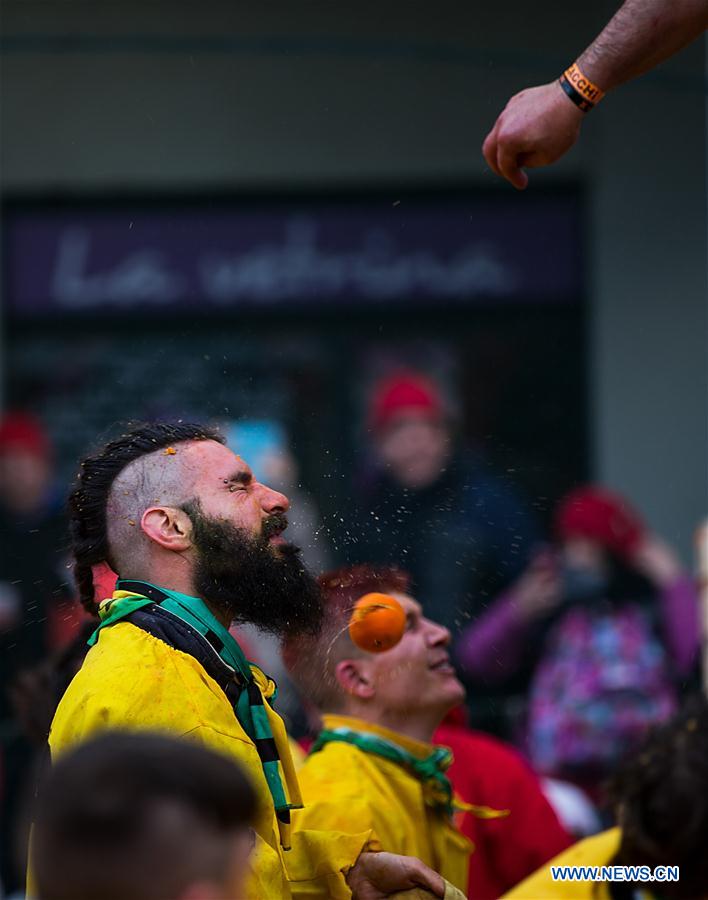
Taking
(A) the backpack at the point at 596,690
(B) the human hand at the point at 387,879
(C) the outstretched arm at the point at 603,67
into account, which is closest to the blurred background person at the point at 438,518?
(A) the backpack at the point at 596,690

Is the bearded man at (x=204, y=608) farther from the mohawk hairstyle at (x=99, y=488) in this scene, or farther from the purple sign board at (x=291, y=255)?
the purple sign board at (x=291, y=255)

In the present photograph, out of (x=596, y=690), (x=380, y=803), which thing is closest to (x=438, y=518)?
(x=380, y=803)

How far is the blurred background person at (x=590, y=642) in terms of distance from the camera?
631 centimetres

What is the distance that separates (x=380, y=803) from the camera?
4.08m

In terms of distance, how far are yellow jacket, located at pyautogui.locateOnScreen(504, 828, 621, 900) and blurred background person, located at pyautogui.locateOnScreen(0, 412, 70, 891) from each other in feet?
4.37

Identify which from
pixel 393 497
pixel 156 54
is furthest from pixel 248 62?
pixel 393 497

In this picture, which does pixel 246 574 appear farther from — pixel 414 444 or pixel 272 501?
pixel 414 444

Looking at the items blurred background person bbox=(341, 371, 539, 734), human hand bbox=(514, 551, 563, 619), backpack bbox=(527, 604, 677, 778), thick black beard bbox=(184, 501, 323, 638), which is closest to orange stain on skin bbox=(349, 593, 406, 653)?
blurred background person bbox=(341, 371, 539, 734)

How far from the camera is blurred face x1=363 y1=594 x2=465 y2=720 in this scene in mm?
4344

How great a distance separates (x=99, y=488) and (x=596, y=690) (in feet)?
10.6

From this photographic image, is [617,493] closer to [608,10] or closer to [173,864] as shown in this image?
[608,10]

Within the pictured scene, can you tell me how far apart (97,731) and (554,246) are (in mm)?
7508

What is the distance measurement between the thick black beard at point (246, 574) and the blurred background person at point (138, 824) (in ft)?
4.44

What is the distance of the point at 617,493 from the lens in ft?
31.2
